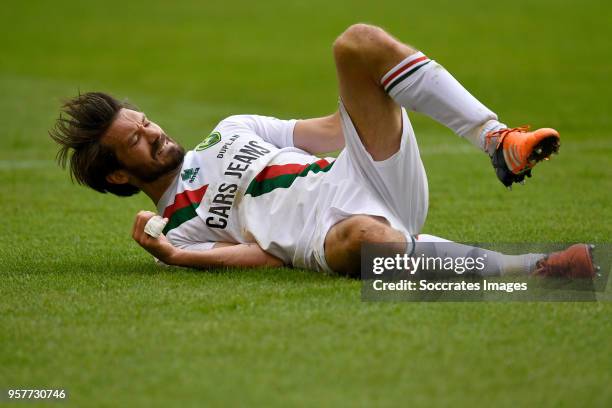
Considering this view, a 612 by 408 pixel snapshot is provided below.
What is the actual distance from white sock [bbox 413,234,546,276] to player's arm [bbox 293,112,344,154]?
103cm

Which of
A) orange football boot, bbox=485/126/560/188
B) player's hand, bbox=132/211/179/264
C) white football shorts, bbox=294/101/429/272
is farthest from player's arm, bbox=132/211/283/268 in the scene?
orange football boot, bbox=485/126/560/188

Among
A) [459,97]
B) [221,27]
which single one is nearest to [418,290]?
[459,97]

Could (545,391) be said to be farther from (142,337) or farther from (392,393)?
(142,337)

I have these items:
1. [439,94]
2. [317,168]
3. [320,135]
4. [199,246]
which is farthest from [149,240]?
[439,94]

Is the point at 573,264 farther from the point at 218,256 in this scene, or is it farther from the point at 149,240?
the point at 149,240

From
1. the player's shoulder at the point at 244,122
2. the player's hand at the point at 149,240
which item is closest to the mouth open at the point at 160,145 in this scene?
the player's shoulder at the point at 244,122

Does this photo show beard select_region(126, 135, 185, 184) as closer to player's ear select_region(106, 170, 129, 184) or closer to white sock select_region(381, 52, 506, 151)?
player's ear select_region(106, 170, 129, 184)

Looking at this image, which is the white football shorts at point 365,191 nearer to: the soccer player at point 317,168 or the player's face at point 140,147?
the soccer player at point 317,168

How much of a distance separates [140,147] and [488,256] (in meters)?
1.98

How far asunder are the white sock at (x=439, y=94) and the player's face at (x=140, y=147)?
54.6 inches

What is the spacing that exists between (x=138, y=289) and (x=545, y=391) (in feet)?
7.53

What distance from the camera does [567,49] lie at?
20.5 m

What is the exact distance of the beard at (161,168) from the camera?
5551 mm

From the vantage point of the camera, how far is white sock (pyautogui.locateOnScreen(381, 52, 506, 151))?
4824 millimetres
